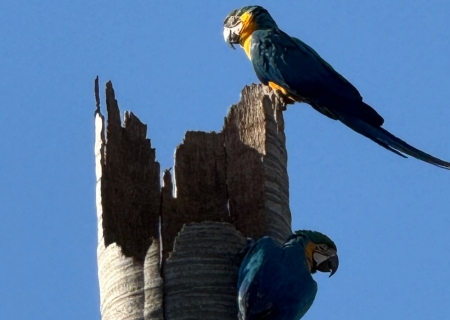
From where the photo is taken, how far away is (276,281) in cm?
401

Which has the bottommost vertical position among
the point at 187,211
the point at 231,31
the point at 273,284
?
the point at 273,284

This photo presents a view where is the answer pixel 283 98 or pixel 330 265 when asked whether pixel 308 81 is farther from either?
pixel 330 265

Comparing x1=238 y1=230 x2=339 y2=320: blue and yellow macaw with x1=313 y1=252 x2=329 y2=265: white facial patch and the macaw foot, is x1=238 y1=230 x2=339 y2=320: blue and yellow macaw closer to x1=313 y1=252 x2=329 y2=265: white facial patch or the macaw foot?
x1=313 y1=252 x2=329 y2=265: white facial patch

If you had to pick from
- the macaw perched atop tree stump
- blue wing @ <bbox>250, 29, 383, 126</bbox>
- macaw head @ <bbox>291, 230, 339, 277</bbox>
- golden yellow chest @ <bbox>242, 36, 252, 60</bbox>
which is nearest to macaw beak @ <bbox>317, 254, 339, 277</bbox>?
macaw head @ <bbox>291, 230, 339, 277</bbox>

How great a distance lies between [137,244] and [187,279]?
32 centimetres

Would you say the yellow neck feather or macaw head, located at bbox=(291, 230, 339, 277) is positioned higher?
the yellow neck feather

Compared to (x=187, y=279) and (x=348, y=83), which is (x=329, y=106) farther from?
(x=187, y=279)

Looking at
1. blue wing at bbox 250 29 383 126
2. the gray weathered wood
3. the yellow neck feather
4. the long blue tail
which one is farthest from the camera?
the yellow neck feather

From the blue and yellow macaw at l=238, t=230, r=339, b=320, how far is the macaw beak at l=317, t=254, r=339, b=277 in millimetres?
164

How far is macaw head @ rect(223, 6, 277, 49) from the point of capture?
269 inches

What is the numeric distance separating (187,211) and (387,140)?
166cm

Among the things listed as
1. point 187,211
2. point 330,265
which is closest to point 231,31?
point 330,265

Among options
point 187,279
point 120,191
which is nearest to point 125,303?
point 187,279

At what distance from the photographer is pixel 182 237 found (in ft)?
13.2
